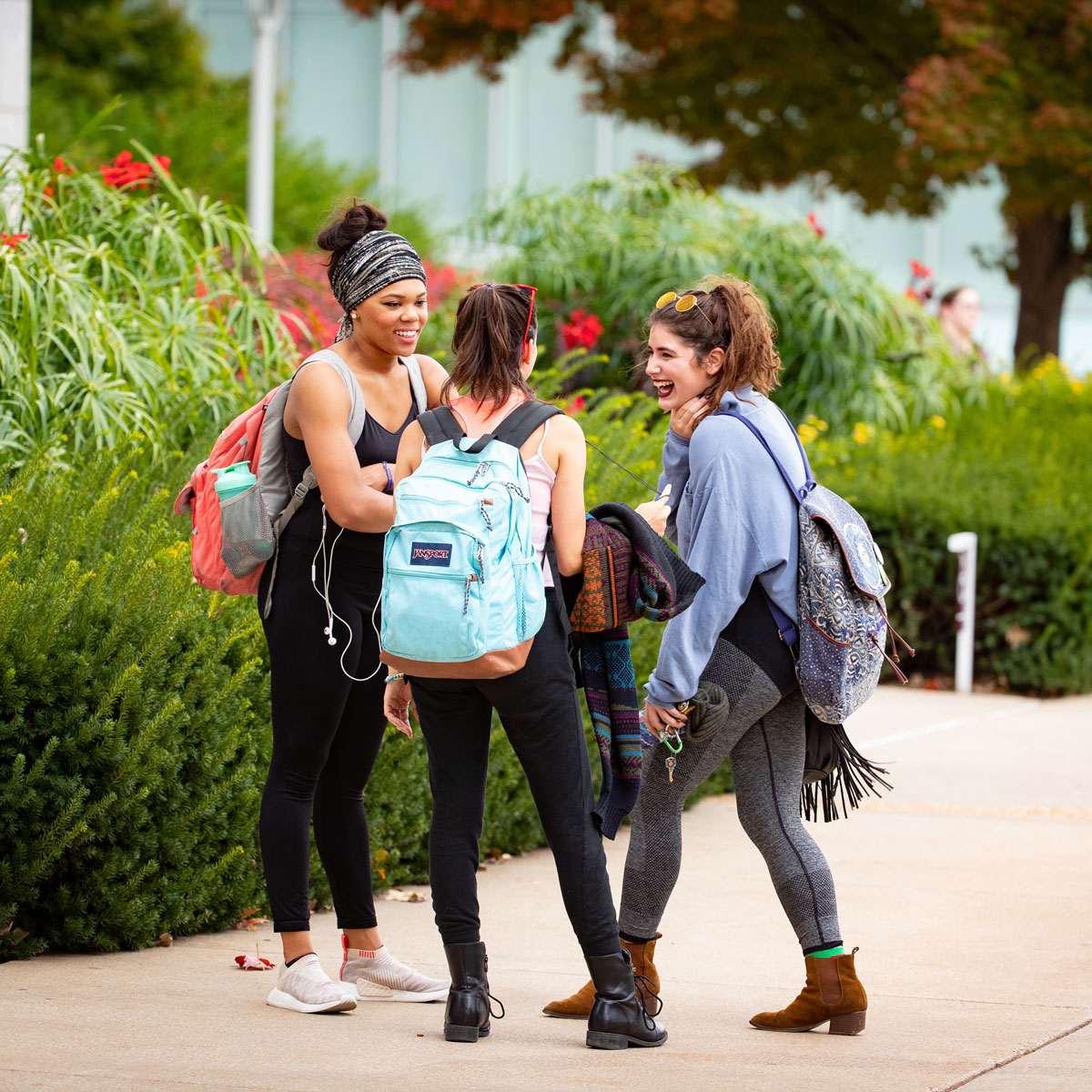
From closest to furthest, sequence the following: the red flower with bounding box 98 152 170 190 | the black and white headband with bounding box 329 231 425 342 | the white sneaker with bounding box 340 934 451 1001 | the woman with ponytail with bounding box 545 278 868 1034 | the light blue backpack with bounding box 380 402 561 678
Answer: the light blue backpack with bounding box 380 402 561 678 < the woman with ponytail with bounding box 545 278 868 1034 < the black and white headband with bounding box 329 231 425 342 < the white sneaker with bounding box 340 934 451 1001 < the red flower with bounding box 98 152 170 190

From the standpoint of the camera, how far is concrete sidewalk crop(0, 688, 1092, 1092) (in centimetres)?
359

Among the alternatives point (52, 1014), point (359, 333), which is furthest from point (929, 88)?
point (52, 1014)

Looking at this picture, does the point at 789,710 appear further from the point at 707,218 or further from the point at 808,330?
the point at 707,218

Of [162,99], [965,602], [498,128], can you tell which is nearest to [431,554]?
[965,602]

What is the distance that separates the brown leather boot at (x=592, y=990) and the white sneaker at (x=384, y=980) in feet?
1.09

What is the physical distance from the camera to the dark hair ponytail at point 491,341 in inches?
145

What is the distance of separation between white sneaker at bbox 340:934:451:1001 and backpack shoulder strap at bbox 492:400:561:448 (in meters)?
1.45

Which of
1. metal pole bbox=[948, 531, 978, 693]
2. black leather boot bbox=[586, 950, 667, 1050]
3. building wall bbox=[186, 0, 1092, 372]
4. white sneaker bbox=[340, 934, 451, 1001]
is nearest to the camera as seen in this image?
black leather boot bbox=[586, 950, 667, 1050]

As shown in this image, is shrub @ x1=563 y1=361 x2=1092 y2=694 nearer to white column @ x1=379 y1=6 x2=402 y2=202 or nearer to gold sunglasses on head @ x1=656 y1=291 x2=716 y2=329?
gold sunglasses on head @ x1=656 y1=291 x2=716 y2=329

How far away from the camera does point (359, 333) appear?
406 centimetres

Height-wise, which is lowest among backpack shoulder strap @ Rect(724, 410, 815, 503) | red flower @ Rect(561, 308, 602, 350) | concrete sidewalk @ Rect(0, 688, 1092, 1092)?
concrete sidewalk @ Rect(0, 688, 1092, 1092)

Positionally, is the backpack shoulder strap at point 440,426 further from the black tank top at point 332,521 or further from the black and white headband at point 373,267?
the black and white headband at point 373,267

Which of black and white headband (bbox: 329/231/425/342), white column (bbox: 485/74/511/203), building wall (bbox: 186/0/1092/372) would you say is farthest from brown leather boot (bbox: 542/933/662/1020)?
white column (bbox: 485/74/511/203)

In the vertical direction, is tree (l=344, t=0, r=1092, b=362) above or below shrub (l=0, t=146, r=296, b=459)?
above
